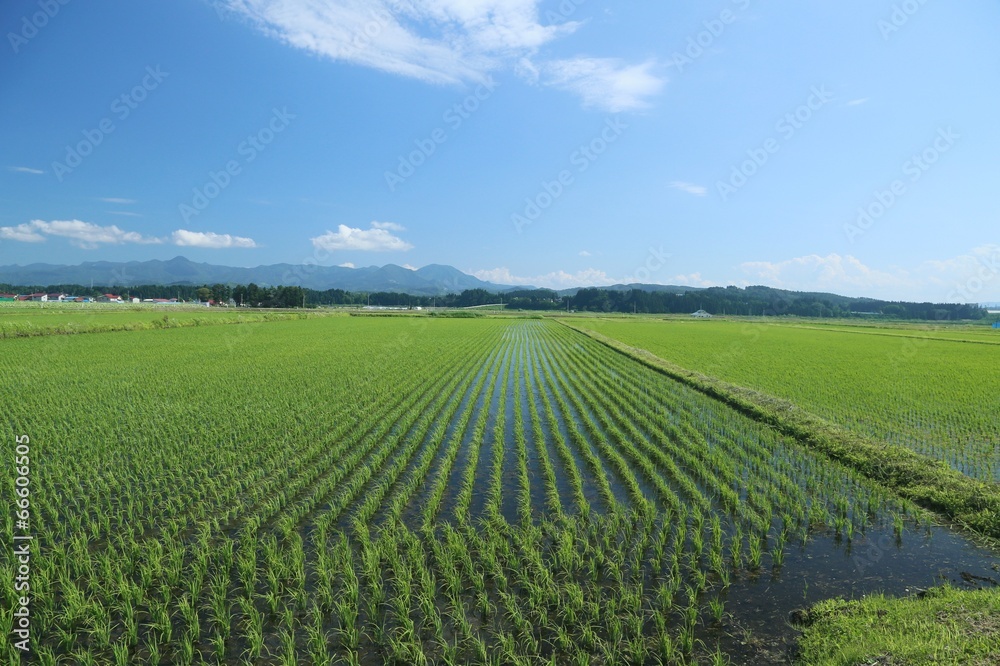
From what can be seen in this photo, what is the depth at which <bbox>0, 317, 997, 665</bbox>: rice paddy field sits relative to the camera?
357 cm

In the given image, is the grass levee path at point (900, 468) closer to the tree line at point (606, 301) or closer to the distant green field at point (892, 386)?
the distant green field at point (892, 386)

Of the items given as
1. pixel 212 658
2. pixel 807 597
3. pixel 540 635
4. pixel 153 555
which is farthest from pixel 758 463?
pixel 153 555

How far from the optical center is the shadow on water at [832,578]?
3.58m

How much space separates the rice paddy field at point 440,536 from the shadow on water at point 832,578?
21 mm

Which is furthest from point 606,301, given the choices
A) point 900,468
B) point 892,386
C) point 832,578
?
point 832,578

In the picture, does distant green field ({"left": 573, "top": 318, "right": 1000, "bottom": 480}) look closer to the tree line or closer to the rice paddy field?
the rice paddy field

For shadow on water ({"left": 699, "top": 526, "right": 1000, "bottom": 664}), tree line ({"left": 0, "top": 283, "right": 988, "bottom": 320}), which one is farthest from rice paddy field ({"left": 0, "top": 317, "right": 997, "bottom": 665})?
tree line ({"left": 0, "top": 283, "right": 988, "bottom": 320})

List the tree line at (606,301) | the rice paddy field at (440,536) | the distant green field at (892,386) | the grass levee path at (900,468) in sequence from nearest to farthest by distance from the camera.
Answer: the rice paddy field at (440,536)
the grass levee path at (900,468)
the distant green field at (892,386)
the tree line at (606,301)

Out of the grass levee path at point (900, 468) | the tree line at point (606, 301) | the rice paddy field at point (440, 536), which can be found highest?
the tree line at point (606, 301)

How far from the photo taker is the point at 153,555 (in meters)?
4.46

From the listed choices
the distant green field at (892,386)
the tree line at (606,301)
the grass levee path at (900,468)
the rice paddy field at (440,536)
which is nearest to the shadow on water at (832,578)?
the rice paddy field at (440,536)

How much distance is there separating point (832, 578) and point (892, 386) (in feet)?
41.7

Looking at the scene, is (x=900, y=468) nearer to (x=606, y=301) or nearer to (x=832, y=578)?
(x=832, y=578)

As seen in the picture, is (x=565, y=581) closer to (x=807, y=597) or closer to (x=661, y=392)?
(x=807, y=597)
